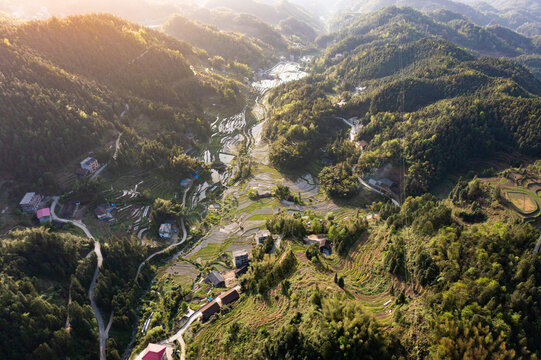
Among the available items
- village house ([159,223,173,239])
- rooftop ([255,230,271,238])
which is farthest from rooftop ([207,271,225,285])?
village house ([159,223,173,239])

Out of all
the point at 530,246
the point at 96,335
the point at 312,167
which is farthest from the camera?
the point at 312,167

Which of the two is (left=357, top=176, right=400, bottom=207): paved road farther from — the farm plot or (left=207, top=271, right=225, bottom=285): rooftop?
(left=207, top=271, right=225, bottom=285): rooftop

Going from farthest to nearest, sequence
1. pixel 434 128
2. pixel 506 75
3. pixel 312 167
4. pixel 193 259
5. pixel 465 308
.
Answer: pixel 506 75 < pixel 312 167 < pixel 434 128 < pixel 193 259 < pixel 465 308

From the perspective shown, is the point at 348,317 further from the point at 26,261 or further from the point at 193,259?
the point at 26,261

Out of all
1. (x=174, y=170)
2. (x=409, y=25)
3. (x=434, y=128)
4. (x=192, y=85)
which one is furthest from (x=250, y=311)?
(x=409, y=25)

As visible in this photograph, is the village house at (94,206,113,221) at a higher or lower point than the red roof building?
lower

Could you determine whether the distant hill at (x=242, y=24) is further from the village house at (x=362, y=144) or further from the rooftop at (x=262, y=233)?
the rooftop at (x=262, y=233)

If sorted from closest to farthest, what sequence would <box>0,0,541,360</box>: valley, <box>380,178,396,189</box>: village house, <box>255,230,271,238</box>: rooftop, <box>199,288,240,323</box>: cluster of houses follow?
<box>0,0,541,360</box>: valley
<box>199,288,240,323</box>: cluster of houses
<box>255,230,271,238</box>: rooftop
<box>380,178,396,189</box>: village house
